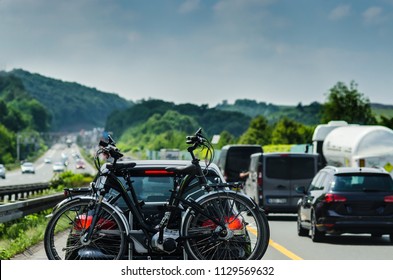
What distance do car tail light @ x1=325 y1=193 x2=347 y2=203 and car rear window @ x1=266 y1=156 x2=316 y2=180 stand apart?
11397 mm

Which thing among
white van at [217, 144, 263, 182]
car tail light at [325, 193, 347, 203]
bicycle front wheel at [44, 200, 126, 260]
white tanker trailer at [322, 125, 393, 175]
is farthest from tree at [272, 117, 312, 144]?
bicycle front wheel at [44, 200, 126, 260]

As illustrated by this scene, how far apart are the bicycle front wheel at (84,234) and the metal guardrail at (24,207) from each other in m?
Answer: 5.72

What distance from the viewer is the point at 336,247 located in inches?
647

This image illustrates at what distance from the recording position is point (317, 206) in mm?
17469

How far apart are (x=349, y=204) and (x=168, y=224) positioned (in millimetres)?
9060

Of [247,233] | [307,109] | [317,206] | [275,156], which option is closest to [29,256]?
[317,206]

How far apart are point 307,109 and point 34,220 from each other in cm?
16419

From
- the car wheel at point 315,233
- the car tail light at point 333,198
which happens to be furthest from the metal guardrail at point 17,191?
the car tail light at point 333,198

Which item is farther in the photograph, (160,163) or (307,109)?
(307,109)

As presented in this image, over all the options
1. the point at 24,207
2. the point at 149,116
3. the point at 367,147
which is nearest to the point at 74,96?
the point at 149,116

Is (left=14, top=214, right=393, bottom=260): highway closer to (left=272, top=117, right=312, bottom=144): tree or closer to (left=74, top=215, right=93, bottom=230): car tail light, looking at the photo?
(left=74, top=215, right=93, bottom=230): car tail light

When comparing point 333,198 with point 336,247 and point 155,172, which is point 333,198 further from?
point 155,172

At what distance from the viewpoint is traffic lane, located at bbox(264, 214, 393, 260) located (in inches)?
571

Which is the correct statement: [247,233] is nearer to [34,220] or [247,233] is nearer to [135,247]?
[135,247]
